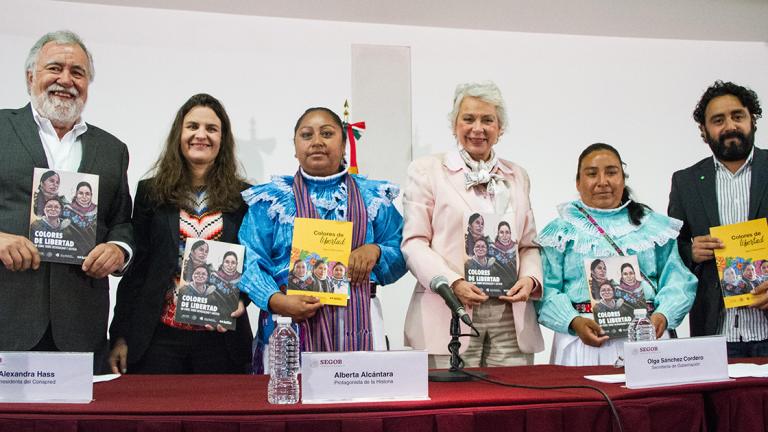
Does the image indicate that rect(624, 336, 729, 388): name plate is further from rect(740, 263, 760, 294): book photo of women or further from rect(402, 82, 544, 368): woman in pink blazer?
rect(740, 263, 760, 294): book photo of women

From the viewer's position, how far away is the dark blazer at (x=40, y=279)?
8.71 feet

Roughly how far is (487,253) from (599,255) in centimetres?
55

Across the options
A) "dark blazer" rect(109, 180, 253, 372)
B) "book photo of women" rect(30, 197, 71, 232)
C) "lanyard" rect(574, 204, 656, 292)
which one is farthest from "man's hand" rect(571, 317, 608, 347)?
"book photo of women" rect(30, 197, 71, 232)

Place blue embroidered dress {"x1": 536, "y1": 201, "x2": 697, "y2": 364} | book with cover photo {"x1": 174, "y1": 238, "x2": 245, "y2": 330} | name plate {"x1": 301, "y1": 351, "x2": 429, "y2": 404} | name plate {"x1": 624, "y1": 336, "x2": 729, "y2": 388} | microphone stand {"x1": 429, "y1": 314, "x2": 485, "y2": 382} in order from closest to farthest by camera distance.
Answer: name plate {"x1": 301, "y1": 351, "x2": 429, "y2": 404} → name plate {"x1": 624, "y1": 336, "x2": 729, "y2": 388} → microphone stand {"x1": 429, "y1": 314, "x2": 485, "y2": 382} → book with cover photo {"x1": 174, "y1": 238, "x2": 245, "y2": 330} → blue embroidered dress {"x1": 536, "y1": 201, "x2": 697, "y2": 364}

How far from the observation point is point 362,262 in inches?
110

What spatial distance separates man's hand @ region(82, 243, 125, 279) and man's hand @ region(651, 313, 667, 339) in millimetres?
2164

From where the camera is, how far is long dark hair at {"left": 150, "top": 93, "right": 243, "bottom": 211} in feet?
9.93

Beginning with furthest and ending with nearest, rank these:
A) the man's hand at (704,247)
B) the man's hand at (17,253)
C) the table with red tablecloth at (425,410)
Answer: the man's hand at (704,247)
the man's hand at (17,253)
the table with red tablecloth at (425,410)

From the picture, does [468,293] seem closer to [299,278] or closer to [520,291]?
[520,291]

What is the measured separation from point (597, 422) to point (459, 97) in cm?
182

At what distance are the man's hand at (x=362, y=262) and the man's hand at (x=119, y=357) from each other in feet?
3.38

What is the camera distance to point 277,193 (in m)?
2.95

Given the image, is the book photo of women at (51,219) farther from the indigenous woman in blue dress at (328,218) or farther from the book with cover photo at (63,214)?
the indigenous woman in blue dress at (328,218)

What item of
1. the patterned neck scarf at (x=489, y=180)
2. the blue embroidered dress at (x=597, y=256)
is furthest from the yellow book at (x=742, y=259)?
the patterned neck scarf at (x=489, y=180)
